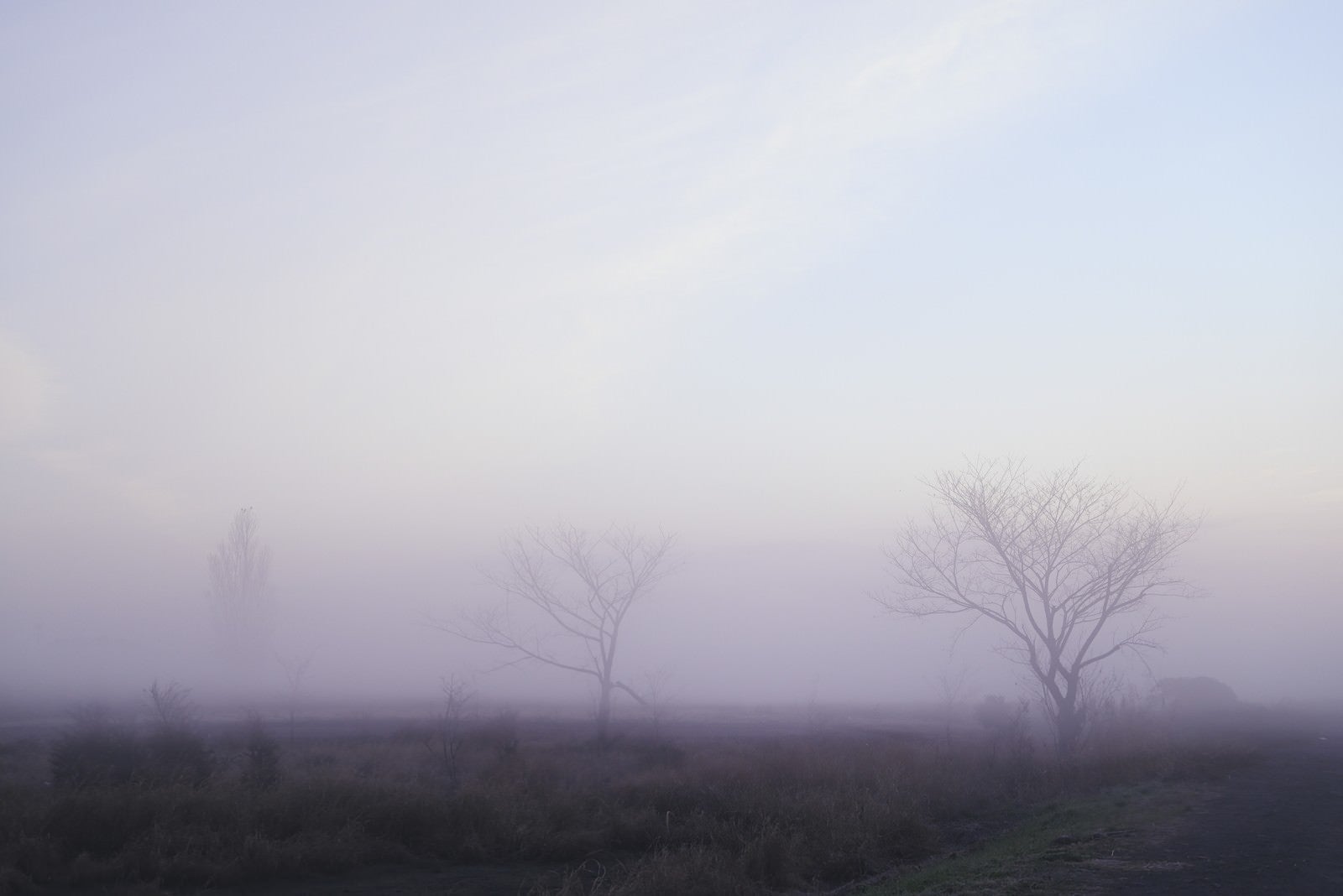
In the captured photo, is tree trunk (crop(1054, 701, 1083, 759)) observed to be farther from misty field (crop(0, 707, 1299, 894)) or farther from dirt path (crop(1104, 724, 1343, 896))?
dirt path (crop(1104, 724, 1343, 896))

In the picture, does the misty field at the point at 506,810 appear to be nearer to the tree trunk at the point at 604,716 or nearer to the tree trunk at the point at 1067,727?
the tree trunk at the point at 1067,727

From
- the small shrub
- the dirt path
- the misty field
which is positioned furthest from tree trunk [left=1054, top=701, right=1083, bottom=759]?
the small shrub

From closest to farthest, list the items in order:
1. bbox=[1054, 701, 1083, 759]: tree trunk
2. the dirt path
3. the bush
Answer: the dirt path → the bush → bbox=[1054, 701, 1083, 759]: tree trunk

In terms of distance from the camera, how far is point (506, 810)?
58.4 ft

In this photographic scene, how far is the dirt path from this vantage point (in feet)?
38.3

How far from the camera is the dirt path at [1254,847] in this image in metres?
11.7

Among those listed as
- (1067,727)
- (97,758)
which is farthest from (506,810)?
(1067,727)

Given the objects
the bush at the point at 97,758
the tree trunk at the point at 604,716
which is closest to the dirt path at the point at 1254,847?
the bush at the point at 97,758

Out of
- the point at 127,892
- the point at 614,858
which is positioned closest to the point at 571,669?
the point at 614,858

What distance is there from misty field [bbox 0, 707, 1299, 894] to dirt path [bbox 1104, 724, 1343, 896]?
318 cm

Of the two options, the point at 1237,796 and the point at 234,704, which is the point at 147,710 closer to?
the point at 1237,796

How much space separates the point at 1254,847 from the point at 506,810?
41.1 ft

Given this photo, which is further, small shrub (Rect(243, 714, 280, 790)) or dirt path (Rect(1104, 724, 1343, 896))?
small shrub (Rect(243, 714, 280, 790))

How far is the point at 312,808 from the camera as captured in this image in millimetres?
16047
